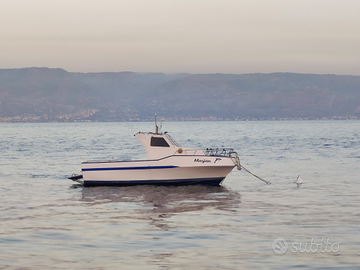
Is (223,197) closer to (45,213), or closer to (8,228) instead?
(45,213)

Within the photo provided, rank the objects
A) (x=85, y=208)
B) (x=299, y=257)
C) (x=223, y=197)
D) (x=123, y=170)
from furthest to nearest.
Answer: (x=123, y=170) < (x=223, y=197) < (x=85, y=208) < (x=299, y=257)

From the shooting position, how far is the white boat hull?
33.1 meters

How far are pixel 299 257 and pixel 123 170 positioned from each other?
1908cm

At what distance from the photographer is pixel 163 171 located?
33281mm

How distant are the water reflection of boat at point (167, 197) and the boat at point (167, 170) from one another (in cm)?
50

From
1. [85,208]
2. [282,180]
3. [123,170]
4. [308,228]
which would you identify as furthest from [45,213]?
[282,180]

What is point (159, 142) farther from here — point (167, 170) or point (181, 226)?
point (181, 226)

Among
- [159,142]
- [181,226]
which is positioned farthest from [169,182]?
[181,226]

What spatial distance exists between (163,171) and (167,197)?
3.49 meters

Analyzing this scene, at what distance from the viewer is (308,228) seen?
20328 mm

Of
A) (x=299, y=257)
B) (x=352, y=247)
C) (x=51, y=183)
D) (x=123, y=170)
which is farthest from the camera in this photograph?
(x=51, y=183)

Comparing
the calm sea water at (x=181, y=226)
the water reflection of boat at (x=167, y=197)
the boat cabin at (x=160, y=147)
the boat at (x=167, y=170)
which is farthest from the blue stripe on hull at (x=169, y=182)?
the boat cabin at (x=160, y=147)

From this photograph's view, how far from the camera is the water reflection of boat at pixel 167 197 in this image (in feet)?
87.0

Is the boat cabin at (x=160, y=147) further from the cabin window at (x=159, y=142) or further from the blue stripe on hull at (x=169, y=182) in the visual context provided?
the blue stripe on hull at (x=169, y=182)
